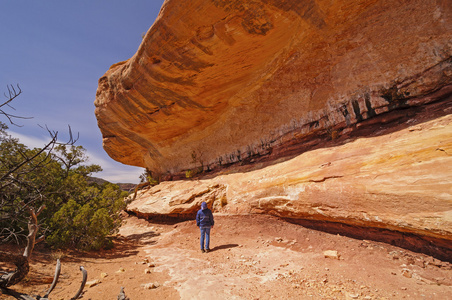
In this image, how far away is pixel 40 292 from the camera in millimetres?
3338

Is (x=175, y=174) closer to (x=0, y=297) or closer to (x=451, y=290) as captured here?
(x=0, y=297)

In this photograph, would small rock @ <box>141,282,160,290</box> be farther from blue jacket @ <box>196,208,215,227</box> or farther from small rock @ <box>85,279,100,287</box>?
blue jacket @ <box>196,208,215,227</box>

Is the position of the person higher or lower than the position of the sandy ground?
higher

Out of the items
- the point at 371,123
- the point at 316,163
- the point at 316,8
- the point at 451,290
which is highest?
the point at 316,8

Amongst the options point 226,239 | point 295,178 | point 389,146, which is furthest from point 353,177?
point 226,239

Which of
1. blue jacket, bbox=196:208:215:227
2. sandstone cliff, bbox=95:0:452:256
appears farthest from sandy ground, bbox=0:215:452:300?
blue jacket, bbox=196:208:215:227

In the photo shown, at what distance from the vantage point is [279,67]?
23.9 ft

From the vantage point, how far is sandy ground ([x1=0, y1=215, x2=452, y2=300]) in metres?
3.00

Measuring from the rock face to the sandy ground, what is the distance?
3.29 metres

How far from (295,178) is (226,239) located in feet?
8.84

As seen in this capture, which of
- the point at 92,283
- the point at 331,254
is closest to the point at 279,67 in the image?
the point at 331,254

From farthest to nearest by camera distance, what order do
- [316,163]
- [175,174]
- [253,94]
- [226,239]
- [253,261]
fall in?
[175,174] < [253,94] < [226,239] < [316,163] < [253,261]

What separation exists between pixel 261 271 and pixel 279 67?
20.7ft

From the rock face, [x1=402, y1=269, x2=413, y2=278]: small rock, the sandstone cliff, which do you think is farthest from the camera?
the rock face
